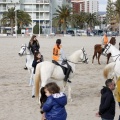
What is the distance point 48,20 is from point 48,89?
118 m

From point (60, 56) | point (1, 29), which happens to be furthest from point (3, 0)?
point (60, 56)

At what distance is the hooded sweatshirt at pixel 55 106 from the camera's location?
681 centimetres

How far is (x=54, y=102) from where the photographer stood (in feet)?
22.5

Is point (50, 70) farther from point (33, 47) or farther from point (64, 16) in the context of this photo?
point (64, 16)

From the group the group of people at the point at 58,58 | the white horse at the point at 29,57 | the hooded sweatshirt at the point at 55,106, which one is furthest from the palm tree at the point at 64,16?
the hooded sweatshirt at the point at 55,106

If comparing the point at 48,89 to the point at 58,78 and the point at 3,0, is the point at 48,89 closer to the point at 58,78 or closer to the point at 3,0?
the point at 58,78

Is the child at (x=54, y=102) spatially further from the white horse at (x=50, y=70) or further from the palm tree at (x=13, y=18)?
the palm tree at (x=13, y=18)

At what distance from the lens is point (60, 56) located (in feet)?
44.4

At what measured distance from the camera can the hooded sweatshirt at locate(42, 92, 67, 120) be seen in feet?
22.3

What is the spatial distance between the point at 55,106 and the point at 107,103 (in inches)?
48.6

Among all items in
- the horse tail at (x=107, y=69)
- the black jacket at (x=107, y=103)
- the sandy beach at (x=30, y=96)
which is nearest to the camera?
the black jacket at (x=107, y=103)

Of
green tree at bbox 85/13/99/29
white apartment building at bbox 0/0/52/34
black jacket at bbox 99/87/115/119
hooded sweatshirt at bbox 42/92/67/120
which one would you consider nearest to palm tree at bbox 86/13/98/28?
green tree at bbox 85/13/99/29

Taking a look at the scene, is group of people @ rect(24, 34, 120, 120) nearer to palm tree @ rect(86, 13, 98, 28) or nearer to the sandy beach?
the sandy beach

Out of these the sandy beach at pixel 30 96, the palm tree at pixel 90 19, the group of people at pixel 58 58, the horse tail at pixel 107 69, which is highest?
the palm tree at pixel 90 19
